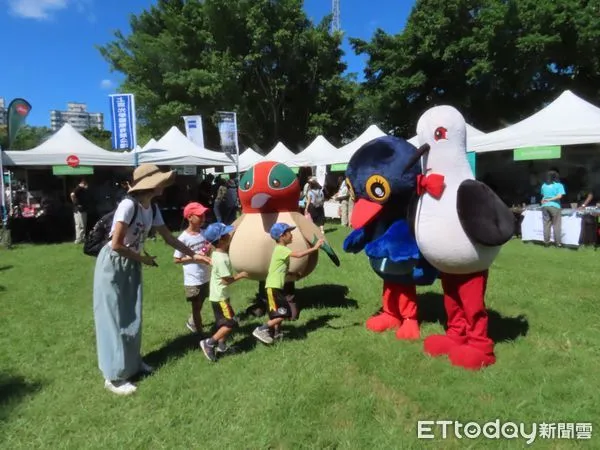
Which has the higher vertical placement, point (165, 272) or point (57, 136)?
point (57, 136)

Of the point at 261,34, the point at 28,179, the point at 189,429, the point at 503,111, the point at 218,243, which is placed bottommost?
the point at 189,429

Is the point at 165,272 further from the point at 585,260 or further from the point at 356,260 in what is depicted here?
the point at 585,260

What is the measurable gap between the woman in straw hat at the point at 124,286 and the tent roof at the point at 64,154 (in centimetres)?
970

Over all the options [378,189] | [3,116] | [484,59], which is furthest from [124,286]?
[3,116]

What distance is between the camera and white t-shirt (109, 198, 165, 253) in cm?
375

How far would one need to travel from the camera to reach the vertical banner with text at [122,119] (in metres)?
13.1

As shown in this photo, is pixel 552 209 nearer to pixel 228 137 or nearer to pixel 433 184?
pixel 433 184

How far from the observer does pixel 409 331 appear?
4820mm

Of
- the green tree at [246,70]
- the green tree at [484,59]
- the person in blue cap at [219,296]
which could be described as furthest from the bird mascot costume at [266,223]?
the green tree at [246,70]

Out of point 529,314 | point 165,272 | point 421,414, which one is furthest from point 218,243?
point 165,272

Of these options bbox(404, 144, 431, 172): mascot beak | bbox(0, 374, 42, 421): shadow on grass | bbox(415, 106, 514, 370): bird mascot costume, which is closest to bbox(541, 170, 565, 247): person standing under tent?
bbox(415, 106, 514, 370): bird mascot costume

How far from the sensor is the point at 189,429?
338 centimetres

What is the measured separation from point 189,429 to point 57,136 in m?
12.5

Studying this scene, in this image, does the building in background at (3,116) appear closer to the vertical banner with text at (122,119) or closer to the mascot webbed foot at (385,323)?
the vertical banner with text at (122,119)
